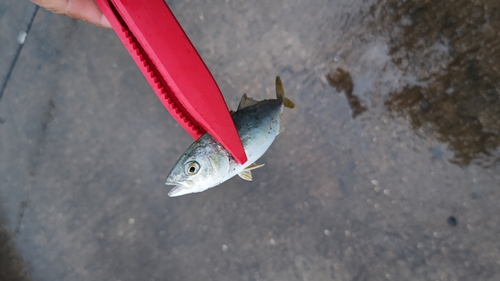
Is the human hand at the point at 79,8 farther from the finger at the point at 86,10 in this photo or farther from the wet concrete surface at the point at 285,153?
the wet concrete surface at the point at 285,153

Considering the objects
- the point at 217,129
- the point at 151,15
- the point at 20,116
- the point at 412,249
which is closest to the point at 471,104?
the point at 412,249

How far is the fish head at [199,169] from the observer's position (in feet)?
3.75

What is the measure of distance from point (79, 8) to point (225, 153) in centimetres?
105

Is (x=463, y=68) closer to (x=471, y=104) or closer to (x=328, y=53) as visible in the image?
(x=471, y=104)

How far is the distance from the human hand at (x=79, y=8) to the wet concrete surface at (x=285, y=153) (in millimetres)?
556

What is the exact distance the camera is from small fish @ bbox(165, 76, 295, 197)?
1146 mm

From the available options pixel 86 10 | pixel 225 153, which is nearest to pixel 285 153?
pixel 225 153

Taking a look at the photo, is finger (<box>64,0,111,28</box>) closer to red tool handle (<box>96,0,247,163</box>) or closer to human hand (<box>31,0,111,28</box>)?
human hand (<box>31,0,111,28</box>)

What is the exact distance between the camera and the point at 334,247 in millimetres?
2066

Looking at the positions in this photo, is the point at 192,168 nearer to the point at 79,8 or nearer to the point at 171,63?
the point at 171,63

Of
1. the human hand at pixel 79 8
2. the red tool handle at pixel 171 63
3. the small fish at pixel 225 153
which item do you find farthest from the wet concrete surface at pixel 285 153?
the red tool handle at pixel 171 63

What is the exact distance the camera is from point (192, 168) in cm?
115

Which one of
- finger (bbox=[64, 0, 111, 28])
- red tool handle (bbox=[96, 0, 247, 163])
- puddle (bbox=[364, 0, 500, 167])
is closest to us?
red tool handle (bbox=[96, 0, 247, 163])

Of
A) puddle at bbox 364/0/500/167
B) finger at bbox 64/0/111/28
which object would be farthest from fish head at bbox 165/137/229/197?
puddle at bbox 364/0/500/167
